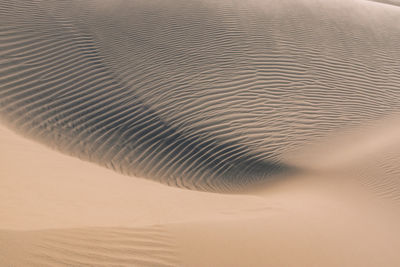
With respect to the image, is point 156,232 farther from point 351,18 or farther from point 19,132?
point 351,18

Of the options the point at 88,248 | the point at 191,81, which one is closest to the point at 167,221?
the point at 88,248

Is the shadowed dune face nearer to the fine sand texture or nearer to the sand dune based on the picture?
the fine sand texture

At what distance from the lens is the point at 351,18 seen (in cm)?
1048

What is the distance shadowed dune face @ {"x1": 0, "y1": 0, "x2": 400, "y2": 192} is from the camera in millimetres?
5363

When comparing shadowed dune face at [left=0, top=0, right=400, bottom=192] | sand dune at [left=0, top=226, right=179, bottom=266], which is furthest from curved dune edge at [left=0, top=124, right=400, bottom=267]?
shadowed dune face at [left=0, top=0, right=400, bottom=192]

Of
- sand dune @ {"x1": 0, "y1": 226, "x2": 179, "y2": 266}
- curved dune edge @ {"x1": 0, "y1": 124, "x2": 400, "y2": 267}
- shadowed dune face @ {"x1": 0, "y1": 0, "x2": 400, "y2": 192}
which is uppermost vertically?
shadowed dune face @ {"x1": 0, "y1": 0, "x2": 400, "y2": 192}

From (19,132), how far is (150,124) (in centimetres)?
210

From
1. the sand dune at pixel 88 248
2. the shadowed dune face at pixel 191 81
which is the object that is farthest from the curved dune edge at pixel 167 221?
the shadowed dune face at pixel 191 81

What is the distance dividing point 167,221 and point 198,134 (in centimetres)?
265

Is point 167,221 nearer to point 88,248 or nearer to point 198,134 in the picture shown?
point 88,248

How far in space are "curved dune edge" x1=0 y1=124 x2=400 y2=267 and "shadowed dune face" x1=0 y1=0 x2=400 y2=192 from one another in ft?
2.31

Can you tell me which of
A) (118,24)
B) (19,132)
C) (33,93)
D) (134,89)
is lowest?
(19,132)

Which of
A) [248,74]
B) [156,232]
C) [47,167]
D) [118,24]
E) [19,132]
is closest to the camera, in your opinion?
[156,232]

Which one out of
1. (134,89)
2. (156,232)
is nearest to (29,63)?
(134,89)
